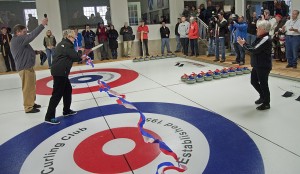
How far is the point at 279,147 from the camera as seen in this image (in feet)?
10.7

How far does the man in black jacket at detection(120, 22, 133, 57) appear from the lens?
44.9 feet

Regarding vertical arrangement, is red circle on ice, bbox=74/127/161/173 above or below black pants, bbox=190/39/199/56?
below

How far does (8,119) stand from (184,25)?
Answer: 9060 millimetres

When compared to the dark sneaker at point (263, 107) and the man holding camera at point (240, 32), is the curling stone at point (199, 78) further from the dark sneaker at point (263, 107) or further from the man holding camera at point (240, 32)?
the dark sneaker at point (263, 107)

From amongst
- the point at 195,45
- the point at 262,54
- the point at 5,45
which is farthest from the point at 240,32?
the point at 5,45

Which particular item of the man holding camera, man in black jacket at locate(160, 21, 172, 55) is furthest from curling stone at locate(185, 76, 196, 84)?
man in black jacket at locate(160, 21, 172, 55)

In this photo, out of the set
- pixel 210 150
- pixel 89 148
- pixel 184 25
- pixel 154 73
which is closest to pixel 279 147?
pixel 210 150

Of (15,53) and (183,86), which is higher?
(15,53)

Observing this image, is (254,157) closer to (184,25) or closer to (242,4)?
(184,25)

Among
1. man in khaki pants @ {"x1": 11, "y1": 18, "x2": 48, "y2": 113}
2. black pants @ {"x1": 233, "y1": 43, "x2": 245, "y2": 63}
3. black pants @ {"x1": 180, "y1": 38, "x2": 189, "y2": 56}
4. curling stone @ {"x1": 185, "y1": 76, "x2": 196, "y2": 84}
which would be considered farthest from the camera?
black pants @ {"x1": 180, "y1": 38, "x2": 189, "y2": 56}

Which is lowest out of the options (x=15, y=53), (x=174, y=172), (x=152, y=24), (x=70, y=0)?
(x=174, y=172)

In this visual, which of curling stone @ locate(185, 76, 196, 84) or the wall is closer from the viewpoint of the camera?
curling stone @ locate(185, 76, 196, 84)

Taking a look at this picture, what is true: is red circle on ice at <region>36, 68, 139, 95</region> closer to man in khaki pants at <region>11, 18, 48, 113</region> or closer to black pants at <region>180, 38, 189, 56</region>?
man in khaki pants at <region>11, 18, 48, 113</region>

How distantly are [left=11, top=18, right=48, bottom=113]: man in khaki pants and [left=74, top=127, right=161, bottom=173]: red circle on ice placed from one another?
2108mm
